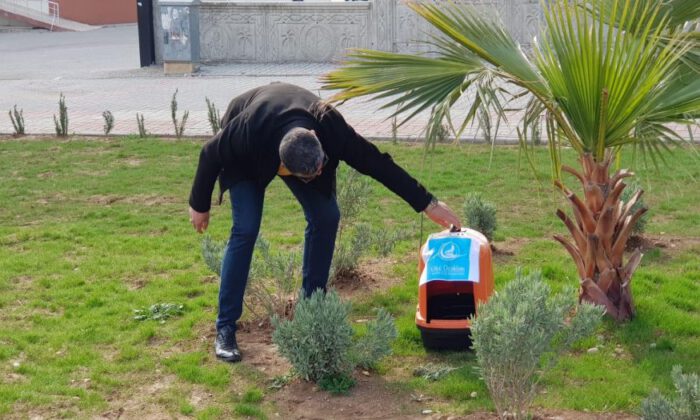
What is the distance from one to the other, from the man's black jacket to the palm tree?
0.19m

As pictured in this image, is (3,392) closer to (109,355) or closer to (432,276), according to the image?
(109,355)

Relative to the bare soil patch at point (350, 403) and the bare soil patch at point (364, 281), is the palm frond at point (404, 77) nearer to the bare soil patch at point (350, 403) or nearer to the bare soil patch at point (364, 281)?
the bare soil patch at point (350, 403)

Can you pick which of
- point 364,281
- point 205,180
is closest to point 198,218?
point 205,180

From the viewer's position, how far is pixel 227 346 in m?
5.62

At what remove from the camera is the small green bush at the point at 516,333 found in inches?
163

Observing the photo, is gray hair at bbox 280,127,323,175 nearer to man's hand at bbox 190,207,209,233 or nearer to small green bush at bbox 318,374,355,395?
man's hand at bbox 190,207,209,233

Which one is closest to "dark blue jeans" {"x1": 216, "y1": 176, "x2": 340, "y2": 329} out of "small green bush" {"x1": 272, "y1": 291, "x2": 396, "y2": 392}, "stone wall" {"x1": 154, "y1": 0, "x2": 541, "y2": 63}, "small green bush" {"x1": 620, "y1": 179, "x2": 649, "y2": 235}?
"small green bush" {"x1": 272, "y1": 291, "x2": 396, "y2": 392}

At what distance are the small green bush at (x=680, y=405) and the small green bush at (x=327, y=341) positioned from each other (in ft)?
5.19

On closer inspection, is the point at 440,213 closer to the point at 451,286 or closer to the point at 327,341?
the point at 451,286

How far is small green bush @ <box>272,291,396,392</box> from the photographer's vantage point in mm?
4992

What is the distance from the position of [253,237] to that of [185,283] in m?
1.68

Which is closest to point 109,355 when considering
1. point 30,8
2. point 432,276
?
point 432,276

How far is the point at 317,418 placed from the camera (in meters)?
4.91

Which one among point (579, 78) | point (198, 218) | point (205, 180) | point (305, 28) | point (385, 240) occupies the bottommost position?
point (385, 240)
